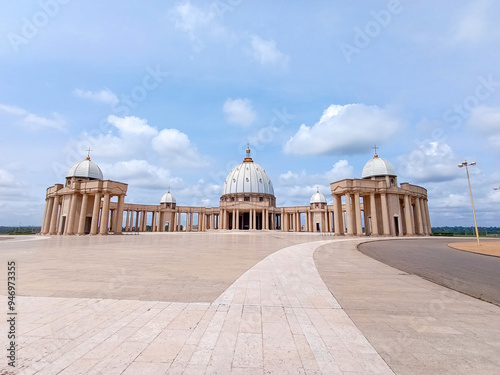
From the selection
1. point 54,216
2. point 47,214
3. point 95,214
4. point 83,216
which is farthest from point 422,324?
point 47,214

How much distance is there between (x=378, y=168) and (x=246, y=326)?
176ft

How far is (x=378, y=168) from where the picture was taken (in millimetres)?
51219

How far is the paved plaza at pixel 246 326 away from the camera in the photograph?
3465mm

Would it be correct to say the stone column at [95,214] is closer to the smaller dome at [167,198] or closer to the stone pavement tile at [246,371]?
the smaller dome at [167,198]

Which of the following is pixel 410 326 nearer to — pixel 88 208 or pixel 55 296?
pixel 55 296

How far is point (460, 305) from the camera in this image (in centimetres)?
630

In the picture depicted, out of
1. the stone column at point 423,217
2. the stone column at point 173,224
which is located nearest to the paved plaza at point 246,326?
the stone column at point 423,217

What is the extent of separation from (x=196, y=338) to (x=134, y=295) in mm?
3397

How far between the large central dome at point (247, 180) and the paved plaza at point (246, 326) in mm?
84246

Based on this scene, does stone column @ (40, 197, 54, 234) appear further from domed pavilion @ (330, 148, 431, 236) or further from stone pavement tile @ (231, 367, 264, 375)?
stone pavement tile @ (231, 367, 264, 375)

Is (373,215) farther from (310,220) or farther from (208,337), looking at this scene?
(208,337)

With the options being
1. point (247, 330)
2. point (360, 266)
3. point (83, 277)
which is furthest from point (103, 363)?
point (360, 266)

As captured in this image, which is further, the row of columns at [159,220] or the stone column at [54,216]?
the row of columns at [159,220]

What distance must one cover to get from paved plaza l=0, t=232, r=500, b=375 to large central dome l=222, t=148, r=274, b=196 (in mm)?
84246
